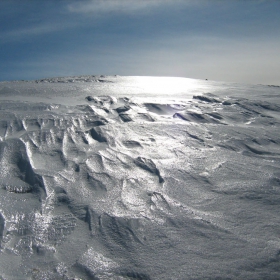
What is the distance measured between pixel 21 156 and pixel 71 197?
35.2 inches

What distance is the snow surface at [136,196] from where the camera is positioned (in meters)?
1.62

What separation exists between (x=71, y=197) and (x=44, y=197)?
0.67ft

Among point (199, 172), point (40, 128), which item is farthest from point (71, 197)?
point (40, 128)

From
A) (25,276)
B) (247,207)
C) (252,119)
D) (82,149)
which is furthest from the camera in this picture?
(252,119)

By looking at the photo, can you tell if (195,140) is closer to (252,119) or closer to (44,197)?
(252,119)

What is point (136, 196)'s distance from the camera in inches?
88.8

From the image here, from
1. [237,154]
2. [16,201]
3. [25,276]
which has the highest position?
[237,154]

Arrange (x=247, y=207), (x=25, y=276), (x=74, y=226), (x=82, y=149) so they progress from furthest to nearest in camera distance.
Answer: (x=82, y=149) → (x=247, y=207) → (x=74, y=226) → (x=25, y=276)

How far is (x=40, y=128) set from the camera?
138 inches

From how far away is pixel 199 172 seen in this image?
8.66ft

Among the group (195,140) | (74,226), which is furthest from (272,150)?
(74,226)

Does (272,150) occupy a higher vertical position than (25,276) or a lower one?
higher

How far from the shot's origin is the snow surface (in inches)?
63.6

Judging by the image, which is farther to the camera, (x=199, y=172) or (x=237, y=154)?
(x=237, y=154)
